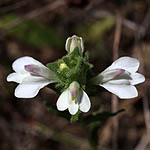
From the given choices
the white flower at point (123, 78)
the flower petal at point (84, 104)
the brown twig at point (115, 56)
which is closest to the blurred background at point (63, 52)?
the brown twig at point (115, 56)

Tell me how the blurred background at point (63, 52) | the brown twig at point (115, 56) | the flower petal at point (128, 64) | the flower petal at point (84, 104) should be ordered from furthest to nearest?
the blurred background at point (63, 52) → the brown twig at point (115, 56) → the flower petal at point (128, 64) → the flower petal at point (84, 104)

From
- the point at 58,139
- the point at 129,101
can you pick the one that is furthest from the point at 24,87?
the point at 129,101

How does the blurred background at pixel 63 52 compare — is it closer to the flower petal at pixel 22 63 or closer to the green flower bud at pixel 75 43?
the green flower bud at pixel 75 43

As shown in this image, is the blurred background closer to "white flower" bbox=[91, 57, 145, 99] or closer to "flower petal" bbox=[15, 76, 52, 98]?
"white flower" bbox=[91, 57, 145, 99]

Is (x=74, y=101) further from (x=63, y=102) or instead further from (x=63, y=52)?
(x=63, y=52)

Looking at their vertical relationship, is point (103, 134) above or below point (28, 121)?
below

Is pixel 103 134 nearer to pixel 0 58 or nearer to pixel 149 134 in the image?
pixel 149 134

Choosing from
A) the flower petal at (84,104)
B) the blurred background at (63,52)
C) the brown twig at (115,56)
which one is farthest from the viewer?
the blurred background at (63,52)
